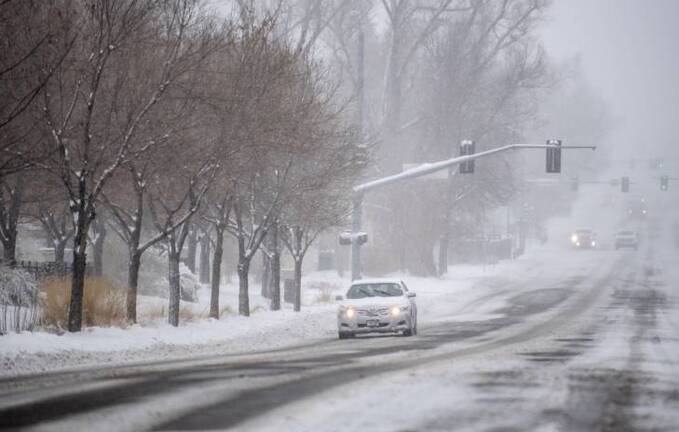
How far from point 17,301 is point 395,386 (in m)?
13.3

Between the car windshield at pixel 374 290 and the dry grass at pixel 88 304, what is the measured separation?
6150 mm

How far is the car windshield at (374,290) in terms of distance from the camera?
3022 cm

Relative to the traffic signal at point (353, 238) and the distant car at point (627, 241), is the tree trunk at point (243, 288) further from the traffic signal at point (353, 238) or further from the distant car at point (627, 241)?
the distant car at point (627, 241)

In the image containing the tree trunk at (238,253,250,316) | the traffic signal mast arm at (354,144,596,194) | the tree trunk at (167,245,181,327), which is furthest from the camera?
the traffic signal mast arm at (354,144,596,194)

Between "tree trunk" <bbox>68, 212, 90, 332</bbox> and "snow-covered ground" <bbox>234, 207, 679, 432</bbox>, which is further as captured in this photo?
"tree trunk" <bbox>68, 212, 90, 332</bbox>

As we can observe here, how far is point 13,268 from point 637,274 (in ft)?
144

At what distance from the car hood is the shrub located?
775 cm

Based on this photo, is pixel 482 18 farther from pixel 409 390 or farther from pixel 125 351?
pixel 409 390

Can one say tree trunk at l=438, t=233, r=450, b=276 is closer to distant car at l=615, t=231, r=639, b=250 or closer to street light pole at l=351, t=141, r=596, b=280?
street light pole at l=351, t=141, r=596, b=280

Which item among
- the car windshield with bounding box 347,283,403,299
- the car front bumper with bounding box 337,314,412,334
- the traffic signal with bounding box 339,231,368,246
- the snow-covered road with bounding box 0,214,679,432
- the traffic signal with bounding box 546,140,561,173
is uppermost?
the traffic signal with bounding box 546,140,561,173

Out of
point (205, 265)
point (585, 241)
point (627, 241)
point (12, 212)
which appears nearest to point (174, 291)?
point (12, 212)

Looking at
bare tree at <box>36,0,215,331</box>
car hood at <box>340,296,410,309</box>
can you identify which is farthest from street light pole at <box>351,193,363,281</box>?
bare tree at <box>36,0,215,331</box>

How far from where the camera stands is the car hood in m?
28.8

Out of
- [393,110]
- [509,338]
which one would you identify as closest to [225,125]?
[509,338]
